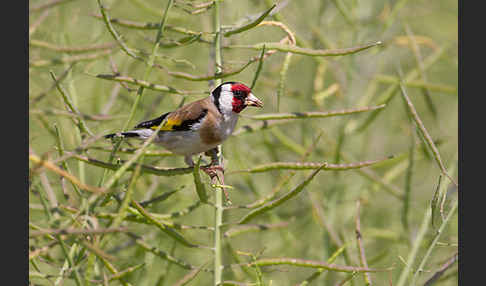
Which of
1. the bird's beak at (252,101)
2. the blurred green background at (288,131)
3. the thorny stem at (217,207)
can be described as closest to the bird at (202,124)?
the bird's beak at (252,101)

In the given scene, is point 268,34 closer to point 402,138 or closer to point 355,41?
point 355,41

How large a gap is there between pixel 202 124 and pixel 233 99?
282 mm

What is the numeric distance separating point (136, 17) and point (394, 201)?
10.5 feet

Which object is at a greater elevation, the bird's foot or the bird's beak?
the bird's beak

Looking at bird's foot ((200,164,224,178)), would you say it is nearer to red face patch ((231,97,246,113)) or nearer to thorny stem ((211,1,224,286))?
thorny stem ((211,1,224,286))

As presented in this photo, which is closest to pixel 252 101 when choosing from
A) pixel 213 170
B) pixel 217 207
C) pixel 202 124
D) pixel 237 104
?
pixel 237 104

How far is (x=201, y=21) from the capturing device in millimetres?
4945

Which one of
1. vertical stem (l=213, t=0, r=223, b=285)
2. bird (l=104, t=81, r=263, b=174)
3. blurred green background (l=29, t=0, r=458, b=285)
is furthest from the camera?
blurred green background (l=29, t=0, r=458, b=285)

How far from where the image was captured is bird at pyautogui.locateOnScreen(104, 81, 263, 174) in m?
3.23

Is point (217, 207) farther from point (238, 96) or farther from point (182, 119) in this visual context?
point (238, 96)

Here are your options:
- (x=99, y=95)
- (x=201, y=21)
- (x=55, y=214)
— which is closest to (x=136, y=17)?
(x=201, y=21)

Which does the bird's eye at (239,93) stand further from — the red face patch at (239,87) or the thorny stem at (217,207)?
the thorny stem at (217,207)

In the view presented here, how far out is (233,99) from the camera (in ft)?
11.3

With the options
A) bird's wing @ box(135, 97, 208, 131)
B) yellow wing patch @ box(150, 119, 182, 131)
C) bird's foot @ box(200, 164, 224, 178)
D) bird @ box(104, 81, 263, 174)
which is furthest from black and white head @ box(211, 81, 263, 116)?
bird's foot @ box(200, 164, 224, 178)
